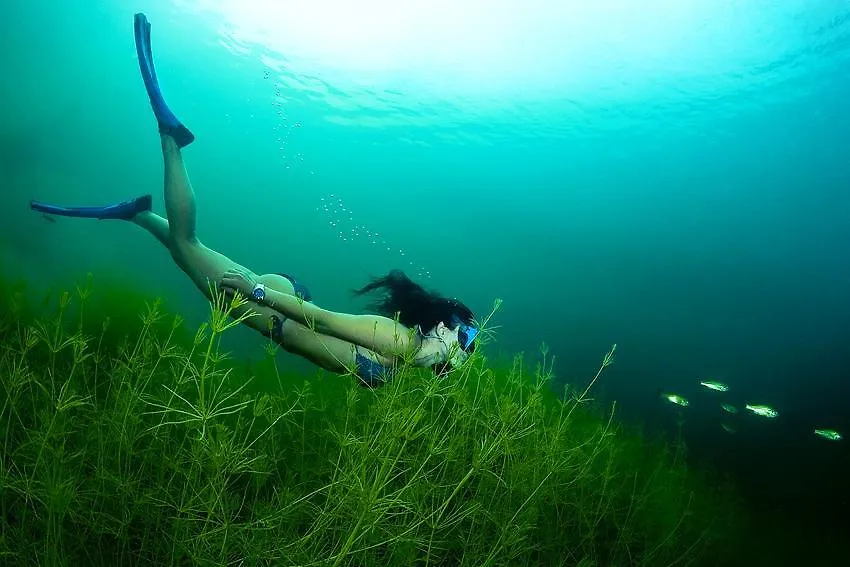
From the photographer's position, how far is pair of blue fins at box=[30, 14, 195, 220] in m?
6.27

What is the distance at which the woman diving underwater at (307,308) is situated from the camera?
14.3 feet

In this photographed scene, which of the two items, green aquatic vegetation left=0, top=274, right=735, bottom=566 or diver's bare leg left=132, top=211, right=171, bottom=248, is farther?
diver's bare leg left=132, top=211, right=171, bottom=248

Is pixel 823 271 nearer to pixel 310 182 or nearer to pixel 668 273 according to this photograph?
pixel 668 273

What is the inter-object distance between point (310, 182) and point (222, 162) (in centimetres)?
1279

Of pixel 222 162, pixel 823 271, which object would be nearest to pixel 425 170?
pixel 222 162

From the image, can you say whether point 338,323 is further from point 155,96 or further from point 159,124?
point 155,96

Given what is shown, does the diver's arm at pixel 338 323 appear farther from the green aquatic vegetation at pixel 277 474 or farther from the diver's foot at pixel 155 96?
the diver's foot at pixel 155 96

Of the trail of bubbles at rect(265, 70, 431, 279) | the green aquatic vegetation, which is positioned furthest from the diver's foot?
the trail of bubbles at rect(265, 70, 431, 279)

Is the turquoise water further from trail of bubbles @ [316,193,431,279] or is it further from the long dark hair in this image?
the long dark hair

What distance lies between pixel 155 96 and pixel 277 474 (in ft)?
20.3

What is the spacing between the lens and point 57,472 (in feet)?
6.35

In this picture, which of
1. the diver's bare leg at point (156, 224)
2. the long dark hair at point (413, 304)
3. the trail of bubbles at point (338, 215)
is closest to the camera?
the long dark hair at point (413, 304)

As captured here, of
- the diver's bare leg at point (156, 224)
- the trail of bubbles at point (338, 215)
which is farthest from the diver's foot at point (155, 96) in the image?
the trail of bubbles at point (338, 215)

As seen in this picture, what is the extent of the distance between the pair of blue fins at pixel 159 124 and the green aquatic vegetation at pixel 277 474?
6.21 ft
